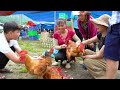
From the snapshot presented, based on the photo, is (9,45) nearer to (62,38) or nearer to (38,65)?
(38,65)

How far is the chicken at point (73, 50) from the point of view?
2.69 meters

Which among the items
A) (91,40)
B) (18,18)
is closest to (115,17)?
(91,40)

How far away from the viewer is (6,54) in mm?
2607

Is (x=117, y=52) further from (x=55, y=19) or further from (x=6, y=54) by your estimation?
(x=6, y=54)

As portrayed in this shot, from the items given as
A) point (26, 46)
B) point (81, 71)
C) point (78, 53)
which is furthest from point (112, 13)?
point (26, 46)

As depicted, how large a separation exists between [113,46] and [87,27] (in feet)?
2.32

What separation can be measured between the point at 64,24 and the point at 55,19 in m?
0.15

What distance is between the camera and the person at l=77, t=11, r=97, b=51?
2.91 metres

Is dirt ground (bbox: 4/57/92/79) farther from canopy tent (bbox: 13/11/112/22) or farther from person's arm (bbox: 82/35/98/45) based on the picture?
canopy tent (bbox: 13/11/112/22)

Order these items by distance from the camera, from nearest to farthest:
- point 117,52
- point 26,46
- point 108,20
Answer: point 117,52 < point 108,20 < point 26,46

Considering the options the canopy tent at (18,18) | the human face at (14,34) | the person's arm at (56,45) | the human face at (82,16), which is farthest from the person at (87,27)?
the human face at (14,34)

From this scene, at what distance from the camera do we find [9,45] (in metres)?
2.72

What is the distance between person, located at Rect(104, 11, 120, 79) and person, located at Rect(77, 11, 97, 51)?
55 centimetres
